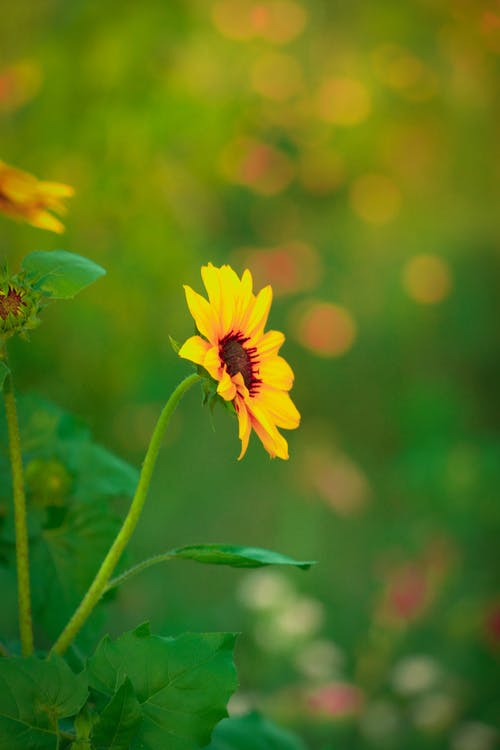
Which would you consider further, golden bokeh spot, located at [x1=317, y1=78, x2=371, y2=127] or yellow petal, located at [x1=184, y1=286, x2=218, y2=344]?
golden bokeh spot, located at [x1=317, y1=78, x2=371, y2=127]

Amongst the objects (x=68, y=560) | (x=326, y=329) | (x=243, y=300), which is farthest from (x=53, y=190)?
(x=326, y=329)

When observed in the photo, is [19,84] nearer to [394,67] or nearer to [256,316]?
[256,316]

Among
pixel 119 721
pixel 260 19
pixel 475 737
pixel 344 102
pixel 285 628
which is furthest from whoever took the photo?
pixel 344 102

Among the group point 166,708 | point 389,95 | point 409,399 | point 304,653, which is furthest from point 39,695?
point 389,95

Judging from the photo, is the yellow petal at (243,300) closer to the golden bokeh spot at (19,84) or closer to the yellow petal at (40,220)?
the yellow petal at (40,220)

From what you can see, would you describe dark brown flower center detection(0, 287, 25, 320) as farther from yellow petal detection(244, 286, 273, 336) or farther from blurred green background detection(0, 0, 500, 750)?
blurred green background detection(0, 0, 500, 750)

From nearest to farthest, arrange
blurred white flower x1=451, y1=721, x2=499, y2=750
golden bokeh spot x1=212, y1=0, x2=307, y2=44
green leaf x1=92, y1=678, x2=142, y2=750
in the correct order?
green leaf x1=92, y1=678, x2=142, y2=750
blurred white flower x1=451, y1=721, x2=499, y2=750
golden bokeh spot x1=212, y1=0, x2=307, y2=44

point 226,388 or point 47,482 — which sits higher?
point 226,388

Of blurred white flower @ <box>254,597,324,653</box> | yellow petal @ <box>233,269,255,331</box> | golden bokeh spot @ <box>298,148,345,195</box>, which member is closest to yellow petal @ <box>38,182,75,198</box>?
yellow petal @ <box>233,269,255,331</box>

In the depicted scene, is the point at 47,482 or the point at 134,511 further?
the point at 47,482
